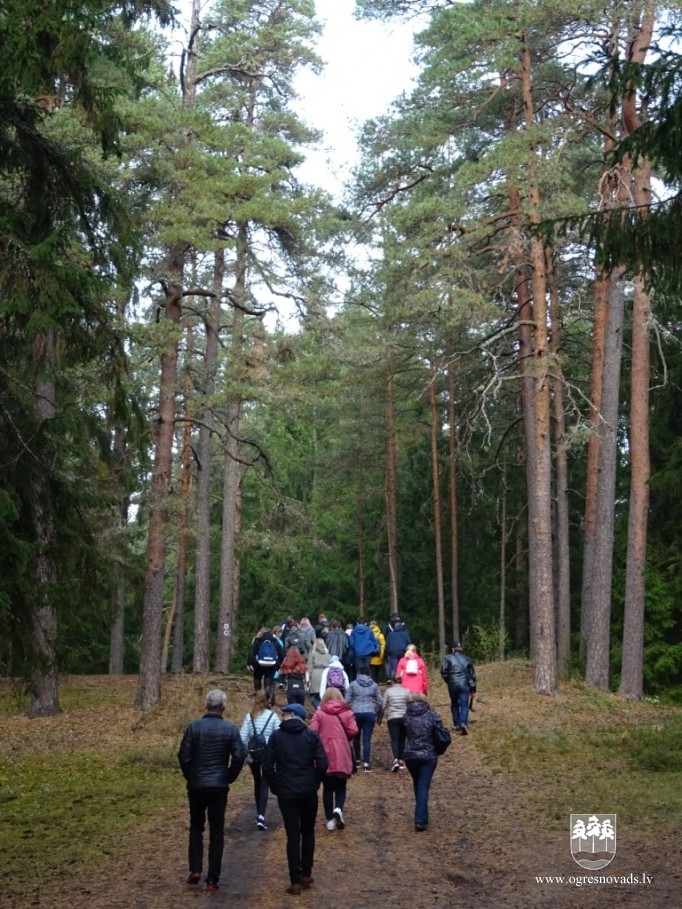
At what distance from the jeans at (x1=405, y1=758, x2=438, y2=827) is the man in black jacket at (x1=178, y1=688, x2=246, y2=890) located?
292 centimetres

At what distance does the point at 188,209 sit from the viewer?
2020 centimetres

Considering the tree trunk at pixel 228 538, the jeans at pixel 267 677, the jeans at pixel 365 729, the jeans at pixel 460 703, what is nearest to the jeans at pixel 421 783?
the jeans at pixel 365 729

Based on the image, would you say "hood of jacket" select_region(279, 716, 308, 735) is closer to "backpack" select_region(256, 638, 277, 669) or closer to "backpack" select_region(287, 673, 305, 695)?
"backpack" select_region(287, 673, 305, 695)

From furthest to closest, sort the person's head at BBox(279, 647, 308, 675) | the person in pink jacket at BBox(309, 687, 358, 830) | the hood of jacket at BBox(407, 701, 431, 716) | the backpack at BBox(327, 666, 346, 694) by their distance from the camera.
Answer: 1. the person's head at BBox(279, 647, 308, 675)
2. the backpack at BBox(327, 666, 346, 694)
3. the hood of jacket at BBox(407, 701, 431, 716)
4. the person in pink jacket at BBox(309, 687, 358, 830)

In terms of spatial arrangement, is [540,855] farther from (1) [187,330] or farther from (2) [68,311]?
(1) [187,330]

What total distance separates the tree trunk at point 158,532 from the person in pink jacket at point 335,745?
9470 mm

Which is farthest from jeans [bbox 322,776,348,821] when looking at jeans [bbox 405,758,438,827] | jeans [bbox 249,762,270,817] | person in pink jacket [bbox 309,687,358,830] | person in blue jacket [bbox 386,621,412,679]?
person in blue jacket [bbox 386,621,412,679]

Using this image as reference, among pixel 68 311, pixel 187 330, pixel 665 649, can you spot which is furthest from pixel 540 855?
pixel 187 330

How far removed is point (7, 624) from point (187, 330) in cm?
2769

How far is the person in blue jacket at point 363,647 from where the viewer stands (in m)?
22.3

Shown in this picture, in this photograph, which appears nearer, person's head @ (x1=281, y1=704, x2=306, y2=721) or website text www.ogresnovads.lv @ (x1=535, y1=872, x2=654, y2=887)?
website text www.ogresnovads.lv @ (x1=535, y1=872, x2=654, y2=887)

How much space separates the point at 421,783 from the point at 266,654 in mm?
10048

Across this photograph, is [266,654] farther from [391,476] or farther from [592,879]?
[391,476]

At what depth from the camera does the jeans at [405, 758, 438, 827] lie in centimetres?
1098
